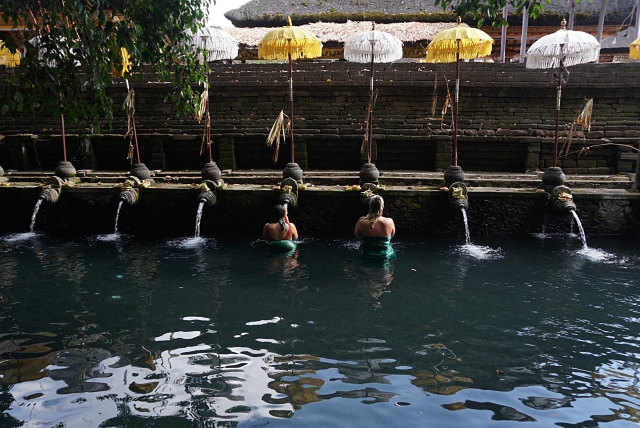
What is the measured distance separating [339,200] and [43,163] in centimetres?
966

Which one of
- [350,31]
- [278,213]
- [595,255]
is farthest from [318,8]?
[595,255]

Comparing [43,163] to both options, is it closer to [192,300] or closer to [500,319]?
[192,300]

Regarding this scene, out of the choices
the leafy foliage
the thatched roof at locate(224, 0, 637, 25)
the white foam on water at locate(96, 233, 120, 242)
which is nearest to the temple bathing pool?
the white foam on water at locate(96, 233, 120, 242)

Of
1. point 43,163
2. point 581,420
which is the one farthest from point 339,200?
point 43,163

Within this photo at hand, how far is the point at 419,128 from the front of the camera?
13.8m

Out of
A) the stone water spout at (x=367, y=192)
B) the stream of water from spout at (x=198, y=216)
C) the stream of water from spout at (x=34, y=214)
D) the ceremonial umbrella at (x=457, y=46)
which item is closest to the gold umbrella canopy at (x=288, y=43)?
the ceremonial umbrella at (x=457, y=46)

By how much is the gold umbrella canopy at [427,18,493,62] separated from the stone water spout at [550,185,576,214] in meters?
3.40

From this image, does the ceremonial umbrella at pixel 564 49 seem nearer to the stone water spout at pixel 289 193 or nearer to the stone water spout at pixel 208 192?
the stone water spout at pixel 289 193

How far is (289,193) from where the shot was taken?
10.5 meters

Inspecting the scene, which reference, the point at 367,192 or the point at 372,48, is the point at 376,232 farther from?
the point at 372,48

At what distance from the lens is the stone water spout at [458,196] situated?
32.9 ft

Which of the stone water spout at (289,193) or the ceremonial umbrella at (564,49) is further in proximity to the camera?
the stone water spout at (289,193)

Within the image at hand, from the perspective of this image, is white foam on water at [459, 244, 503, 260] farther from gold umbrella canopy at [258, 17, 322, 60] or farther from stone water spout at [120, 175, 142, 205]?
stone water spout at [120, 175, 142, 205]

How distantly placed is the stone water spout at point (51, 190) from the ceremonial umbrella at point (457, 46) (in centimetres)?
880
